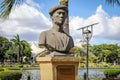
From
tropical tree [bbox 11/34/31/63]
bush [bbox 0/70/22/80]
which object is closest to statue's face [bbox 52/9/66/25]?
bush [bbox 0/70/22/80]

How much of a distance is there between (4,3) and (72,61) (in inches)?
112

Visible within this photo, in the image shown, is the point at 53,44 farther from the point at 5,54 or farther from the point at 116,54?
the point at 116,54

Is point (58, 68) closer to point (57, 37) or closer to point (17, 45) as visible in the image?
point (57, 37)

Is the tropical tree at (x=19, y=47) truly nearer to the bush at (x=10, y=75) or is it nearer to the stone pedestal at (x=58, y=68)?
the bush at (x=10, y=75)

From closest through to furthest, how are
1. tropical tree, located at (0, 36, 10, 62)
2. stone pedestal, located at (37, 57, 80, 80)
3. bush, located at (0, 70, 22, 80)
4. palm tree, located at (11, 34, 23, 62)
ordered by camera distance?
stone pedestal, located at (37, 57, 80, 80) < bush, located at (0, 70, 22, 80) < palm tree, located at (11, 34, 23, 62) < tropical tree, located at (0, 36, 10, 62)

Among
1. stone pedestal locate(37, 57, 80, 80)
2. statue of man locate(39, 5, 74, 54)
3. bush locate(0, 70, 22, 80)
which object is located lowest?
bush locate(0, 70, 22, 80)

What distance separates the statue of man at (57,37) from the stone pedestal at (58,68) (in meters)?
0.34

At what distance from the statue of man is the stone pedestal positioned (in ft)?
1.12

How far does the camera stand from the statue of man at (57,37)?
8023 mm

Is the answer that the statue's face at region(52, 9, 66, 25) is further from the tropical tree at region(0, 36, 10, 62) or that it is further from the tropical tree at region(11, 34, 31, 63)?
the tropical tree at region(0, 36, 10, 62)

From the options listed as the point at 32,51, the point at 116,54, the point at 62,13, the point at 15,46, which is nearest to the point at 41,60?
the point at 62,13

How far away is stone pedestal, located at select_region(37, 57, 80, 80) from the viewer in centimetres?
→ 773

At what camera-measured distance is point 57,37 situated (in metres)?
8.10

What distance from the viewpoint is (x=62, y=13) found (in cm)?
810
